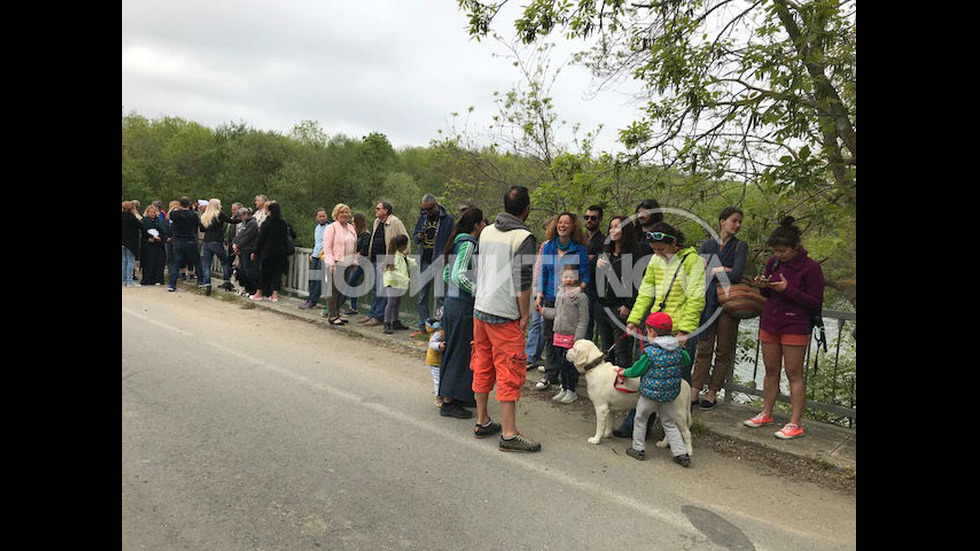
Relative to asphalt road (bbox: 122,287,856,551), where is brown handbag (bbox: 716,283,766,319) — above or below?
above

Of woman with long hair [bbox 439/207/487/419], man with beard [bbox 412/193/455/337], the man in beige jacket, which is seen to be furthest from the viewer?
the man in beige jacket

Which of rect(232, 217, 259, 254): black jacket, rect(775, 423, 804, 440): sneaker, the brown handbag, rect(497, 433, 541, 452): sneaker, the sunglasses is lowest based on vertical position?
rect(497, 433, 541, 452): sneaker

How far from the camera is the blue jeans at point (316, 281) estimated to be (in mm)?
10312

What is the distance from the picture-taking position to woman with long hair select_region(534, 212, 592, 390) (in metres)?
5.73

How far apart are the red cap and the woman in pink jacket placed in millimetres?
5937

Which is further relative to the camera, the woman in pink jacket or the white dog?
the woman in pink jacket

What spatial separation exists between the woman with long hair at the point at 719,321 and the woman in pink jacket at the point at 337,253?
572 centimetres

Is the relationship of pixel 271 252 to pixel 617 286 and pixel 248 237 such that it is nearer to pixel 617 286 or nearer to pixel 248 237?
pixel 248 237

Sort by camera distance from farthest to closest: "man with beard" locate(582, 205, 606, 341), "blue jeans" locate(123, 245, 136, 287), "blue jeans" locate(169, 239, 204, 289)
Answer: "blue jeans" locate(169, 239, 204, 289)
"blue jeans" locate(123, 245, 136, 287)
"man with beard" locate(582, 205, 606, 341)

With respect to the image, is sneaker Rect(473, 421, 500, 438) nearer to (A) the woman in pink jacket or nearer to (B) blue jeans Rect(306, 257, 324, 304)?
(A) the woman in pink jacket

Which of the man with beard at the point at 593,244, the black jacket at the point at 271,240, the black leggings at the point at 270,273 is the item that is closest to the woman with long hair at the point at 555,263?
the man with beard at the point at 593,244

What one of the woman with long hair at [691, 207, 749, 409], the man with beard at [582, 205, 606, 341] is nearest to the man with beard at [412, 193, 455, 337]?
the man with beard at [582, 205, 606, 341]
